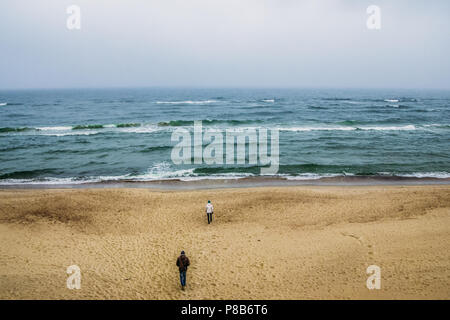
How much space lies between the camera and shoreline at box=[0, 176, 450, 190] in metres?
16.6

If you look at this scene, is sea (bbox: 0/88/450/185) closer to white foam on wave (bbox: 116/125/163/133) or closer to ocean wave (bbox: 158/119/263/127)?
white foam on wave (bbox: 116/125/163/133)

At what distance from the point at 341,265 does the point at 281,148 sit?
17.0m

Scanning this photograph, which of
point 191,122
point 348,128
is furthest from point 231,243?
point 191,122

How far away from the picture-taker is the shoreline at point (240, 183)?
1659 centimetres

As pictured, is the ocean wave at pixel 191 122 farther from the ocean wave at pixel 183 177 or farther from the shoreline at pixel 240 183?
the shoreline at pixel 240 183

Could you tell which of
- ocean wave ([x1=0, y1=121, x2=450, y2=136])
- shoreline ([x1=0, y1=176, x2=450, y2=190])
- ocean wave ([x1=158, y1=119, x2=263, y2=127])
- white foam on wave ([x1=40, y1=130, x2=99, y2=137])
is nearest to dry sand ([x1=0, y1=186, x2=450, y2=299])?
shoreline ([x1=0, y1=176, x2=450, y2=190])

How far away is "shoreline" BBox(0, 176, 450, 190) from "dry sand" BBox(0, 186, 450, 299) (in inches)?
66.4

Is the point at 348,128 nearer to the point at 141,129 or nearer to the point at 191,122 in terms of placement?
the point at 191,122

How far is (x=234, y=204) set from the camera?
1329 cm

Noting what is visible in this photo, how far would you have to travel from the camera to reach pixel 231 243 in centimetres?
995

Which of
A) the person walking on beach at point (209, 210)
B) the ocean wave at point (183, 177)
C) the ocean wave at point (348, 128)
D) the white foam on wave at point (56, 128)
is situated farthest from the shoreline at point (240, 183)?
the white foam on wave at point (56, 128)

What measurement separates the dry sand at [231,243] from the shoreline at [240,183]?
1687 mm

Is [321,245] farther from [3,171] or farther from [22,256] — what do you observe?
[3,171]
